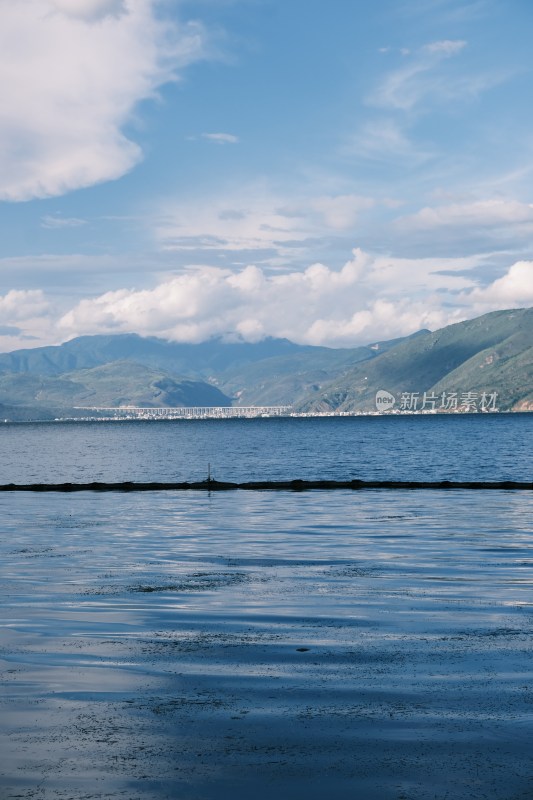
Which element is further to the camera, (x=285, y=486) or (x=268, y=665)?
(x=285, y=486)

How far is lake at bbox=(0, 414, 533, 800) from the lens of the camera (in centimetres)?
1109

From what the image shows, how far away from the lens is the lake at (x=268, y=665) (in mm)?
11086

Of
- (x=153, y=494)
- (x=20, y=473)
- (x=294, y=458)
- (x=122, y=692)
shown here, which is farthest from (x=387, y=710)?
(x=294, y=458)

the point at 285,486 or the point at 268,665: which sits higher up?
the point at 268,665

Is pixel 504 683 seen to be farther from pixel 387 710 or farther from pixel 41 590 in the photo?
pixel 41 590

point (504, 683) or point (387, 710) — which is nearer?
point (387, 710)

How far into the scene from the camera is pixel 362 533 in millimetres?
42531

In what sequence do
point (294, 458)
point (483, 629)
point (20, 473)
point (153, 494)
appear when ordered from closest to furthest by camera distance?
point (483, 629)
point (153, 494)
point (20, 473)
point (294, 458)

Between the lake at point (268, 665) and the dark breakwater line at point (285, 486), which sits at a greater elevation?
the lake at point (268, 665)

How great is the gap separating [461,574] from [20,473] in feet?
344

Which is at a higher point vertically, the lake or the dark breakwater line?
the lake

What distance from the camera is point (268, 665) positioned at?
16.7 metres

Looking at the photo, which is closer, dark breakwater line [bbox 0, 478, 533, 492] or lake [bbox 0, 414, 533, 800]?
lake [bbox 0, 414, 533, 800]

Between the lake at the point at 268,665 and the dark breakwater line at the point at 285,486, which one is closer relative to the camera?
the lake at the point at 268,665
